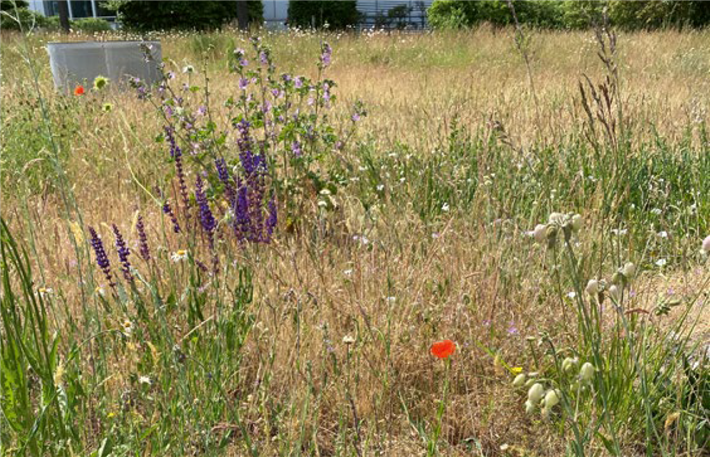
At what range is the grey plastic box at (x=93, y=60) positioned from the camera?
6.05m

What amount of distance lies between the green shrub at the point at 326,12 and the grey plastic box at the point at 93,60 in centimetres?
1901

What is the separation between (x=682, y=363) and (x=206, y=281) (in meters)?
1.44

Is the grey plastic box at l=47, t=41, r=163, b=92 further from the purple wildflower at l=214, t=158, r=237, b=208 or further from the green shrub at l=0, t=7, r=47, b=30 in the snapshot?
the purple wildflower at l=214, t=158, r=237, b=208

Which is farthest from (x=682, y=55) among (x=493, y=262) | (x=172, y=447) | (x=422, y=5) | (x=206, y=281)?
(x=422, y=5)

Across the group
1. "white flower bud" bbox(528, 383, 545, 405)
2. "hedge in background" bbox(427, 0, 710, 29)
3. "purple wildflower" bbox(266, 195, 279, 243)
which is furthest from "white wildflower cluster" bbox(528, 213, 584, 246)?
"hedge in background" bbox(427, 0, 710, 29)

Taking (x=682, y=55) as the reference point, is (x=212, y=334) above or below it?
below

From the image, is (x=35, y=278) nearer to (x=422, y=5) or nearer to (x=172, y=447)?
(x=172, y=447)

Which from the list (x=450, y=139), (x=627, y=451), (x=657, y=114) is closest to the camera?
(x=627, y=451)

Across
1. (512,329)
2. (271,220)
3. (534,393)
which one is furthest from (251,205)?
(534,393)

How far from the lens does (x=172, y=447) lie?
147 centimetres

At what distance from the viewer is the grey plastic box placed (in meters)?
6.05

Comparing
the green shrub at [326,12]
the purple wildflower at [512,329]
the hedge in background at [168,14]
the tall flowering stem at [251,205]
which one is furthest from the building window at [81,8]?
the purple wildflower at [512,329]

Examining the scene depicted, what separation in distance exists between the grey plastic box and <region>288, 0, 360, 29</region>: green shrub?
19.0m

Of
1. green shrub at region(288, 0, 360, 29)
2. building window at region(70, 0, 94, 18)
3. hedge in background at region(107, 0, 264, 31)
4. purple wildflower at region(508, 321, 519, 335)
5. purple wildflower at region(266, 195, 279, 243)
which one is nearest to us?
purple wildflower at region(508, 321, 519, 335)
